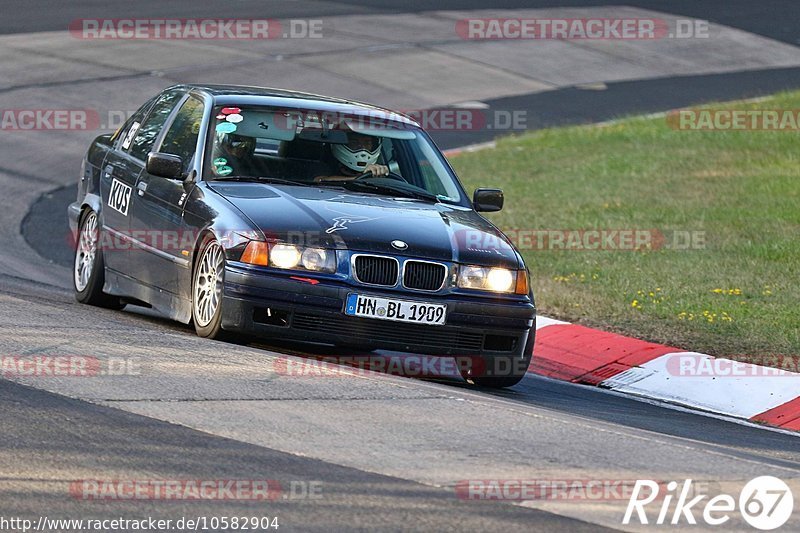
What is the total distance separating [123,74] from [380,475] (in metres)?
18.7

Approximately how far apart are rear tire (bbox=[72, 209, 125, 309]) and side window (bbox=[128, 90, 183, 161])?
61 centimetres

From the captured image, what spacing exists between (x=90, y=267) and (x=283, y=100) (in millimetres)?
1976

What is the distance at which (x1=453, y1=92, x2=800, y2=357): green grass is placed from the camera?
11664mm

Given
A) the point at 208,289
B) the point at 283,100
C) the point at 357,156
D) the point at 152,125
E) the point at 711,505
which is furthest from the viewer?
the point at 152,125

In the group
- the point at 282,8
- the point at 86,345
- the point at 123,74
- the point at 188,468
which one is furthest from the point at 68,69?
the point at 188,468

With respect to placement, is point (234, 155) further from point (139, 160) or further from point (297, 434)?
point (297, 434)

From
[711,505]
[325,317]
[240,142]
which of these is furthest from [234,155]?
[711,505]

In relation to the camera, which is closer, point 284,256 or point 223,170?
point 284,256

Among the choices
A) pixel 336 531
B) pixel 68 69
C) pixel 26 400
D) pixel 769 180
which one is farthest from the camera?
pixel 68 69

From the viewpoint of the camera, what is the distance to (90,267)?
10.6 m

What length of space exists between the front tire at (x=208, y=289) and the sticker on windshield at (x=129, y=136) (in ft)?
7.00

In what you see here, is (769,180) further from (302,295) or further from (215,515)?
(215,515)

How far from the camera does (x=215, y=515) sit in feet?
17.4

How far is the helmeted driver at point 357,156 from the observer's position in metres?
9.41
